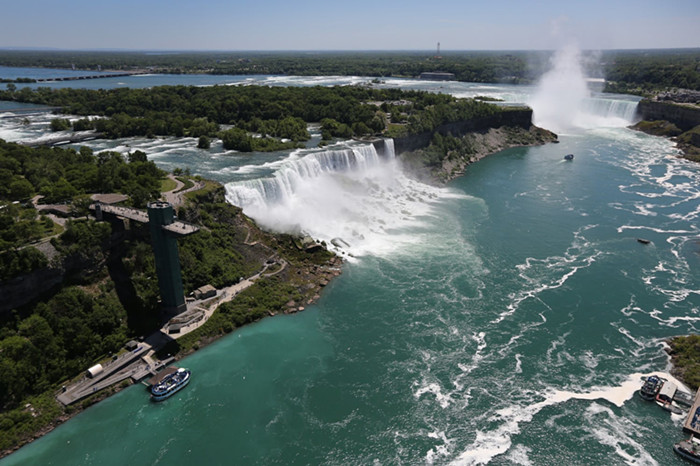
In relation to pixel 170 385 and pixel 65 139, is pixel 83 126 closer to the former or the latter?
pixel 65 139

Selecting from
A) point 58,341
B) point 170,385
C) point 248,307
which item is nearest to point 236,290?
point 248,307

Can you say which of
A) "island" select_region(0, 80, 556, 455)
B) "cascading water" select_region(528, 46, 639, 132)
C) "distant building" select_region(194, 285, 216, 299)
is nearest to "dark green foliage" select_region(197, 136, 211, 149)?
"island" select_region(0, 80, 556, 455)

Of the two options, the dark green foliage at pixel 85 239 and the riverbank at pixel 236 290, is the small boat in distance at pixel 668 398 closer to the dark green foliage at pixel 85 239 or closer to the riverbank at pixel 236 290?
the riverbank at pixel 236 290

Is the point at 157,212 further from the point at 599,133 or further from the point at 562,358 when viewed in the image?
the point at 599,133

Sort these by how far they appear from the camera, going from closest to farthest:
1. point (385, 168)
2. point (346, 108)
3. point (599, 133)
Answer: point (385, 168)
point (346, 108)
point (599, 133)

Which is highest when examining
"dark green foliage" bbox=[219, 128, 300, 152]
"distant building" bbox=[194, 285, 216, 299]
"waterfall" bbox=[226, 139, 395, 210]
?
"dark green foliage" bbox=[219, 128, 300, 152]

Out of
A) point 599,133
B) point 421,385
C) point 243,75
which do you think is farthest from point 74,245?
point 243,75

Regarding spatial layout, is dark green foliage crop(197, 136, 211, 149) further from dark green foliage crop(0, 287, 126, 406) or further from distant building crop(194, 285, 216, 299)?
dark green foliage crop(0, 287, 126, 406)
